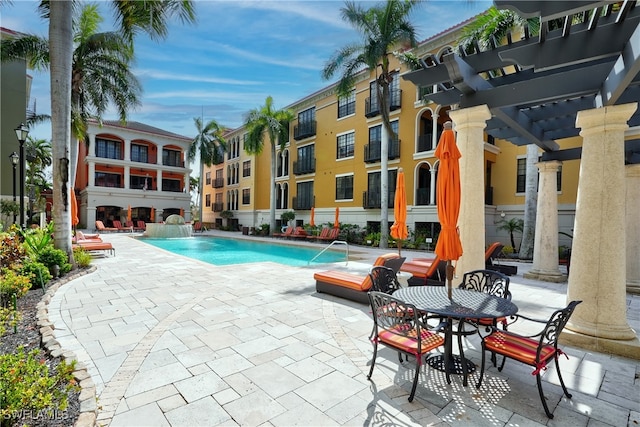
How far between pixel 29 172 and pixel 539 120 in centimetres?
4191

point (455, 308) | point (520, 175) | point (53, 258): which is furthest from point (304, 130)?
point (455, 308)

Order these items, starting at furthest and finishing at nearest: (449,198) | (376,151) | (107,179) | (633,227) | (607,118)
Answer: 1. (107,179)
2. (376,151)
3. (633,227)
4. (607,118)
5. (449,198)

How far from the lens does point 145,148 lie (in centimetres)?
3494

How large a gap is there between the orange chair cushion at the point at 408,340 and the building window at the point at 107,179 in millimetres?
36879

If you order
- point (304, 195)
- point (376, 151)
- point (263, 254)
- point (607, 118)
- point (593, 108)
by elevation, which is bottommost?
point (263, 254)

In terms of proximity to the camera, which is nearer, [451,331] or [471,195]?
Answer: [451,331]

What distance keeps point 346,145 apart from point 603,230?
66.4ft

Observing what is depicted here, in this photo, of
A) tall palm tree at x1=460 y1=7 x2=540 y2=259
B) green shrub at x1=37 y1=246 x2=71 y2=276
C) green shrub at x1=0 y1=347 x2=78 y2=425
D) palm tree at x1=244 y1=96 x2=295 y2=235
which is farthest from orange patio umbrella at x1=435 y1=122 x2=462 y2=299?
palm tree at x1=244 y1=96 x2=295 y2=235

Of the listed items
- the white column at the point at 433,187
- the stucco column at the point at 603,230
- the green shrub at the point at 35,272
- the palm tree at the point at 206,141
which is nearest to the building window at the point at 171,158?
the palm tree at the point at 206,141

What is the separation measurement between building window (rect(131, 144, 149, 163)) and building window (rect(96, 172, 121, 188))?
2480 mm

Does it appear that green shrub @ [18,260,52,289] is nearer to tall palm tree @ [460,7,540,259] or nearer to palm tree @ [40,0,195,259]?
palm tree @ [40,0,195,259]

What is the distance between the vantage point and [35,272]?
677 cm

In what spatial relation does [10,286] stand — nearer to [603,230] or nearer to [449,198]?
[449,198]

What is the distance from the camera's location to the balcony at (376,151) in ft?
65.6
